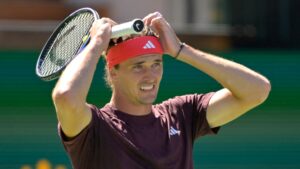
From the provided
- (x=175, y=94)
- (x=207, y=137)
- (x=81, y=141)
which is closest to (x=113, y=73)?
(x=81, y=141)

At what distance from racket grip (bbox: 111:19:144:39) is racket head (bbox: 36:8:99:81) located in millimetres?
220

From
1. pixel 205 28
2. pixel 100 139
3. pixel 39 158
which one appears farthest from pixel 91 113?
pixel 205 28

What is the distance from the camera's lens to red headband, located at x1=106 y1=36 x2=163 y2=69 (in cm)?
480

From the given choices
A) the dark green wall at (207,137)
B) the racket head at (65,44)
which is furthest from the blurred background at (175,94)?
the racket head at (65,44)

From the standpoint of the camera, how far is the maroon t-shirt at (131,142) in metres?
4.68

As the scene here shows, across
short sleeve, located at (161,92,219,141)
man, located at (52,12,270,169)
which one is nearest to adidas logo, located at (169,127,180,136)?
man, located at (52,12,270,169)

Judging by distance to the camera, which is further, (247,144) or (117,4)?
(117,4)

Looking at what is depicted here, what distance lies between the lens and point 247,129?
399 inches

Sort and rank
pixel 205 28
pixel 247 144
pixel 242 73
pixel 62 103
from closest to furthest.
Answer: pixel 62 103 < pixel 242 73 < pixel 247 144 < pixel 205 28

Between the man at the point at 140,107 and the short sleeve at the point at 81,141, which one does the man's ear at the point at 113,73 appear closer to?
the man at the point at 140,107

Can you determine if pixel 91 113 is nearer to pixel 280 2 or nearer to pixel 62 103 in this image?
pixel 62 103

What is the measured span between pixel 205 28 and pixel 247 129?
302cm

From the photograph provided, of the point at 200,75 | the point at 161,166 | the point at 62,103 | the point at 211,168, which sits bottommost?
the point at 211,168

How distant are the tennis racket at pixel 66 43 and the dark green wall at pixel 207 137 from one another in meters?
4.25
